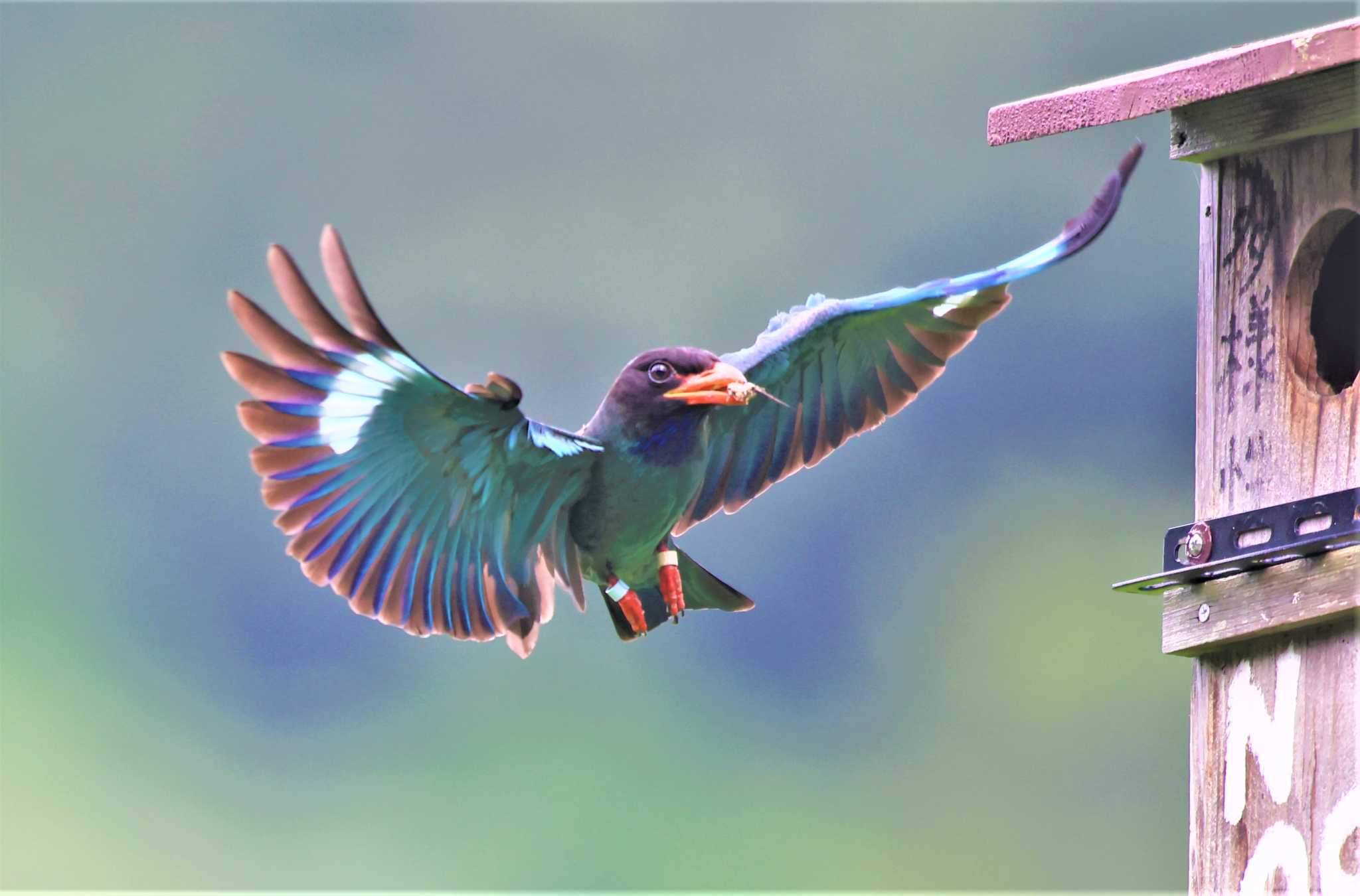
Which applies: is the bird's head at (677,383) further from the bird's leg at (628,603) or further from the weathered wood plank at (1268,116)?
the weathered wood plank at (1268,116)

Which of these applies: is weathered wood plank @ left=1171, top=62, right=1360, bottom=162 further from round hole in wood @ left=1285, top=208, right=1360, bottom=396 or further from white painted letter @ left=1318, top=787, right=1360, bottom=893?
white painted letter @ left=1318, top=787, right=1360, bottom=893

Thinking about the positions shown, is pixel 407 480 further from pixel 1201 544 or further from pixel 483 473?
pixel 1201 544

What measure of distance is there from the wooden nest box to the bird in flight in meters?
0.52

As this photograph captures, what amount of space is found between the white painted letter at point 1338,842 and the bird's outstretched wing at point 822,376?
107 cm

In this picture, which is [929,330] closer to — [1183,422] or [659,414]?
[659,414]

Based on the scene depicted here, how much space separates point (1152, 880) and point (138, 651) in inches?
265

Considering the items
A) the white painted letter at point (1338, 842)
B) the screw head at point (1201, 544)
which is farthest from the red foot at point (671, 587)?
the white painted letter at point (1338, 842)

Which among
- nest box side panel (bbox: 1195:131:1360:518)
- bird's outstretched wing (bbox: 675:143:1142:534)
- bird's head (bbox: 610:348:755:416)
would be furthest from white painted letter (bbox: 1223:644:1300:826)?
bird's head (bbox: 610:348:755:416)

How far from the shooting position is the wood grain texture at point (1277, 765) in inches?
177

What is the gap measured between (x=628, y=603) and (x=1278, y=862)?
122 cm

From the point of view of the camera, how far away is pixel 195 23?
65.7 ft

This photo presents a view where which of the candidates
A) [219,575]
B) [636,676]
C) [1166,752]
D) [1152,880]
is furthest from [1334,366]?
Result: [219,575]

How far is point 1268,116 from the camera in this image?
484cm

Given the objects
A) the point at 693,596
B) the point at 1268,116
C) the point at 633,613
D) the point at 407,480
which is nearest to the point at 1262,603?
the point at 1268,116
